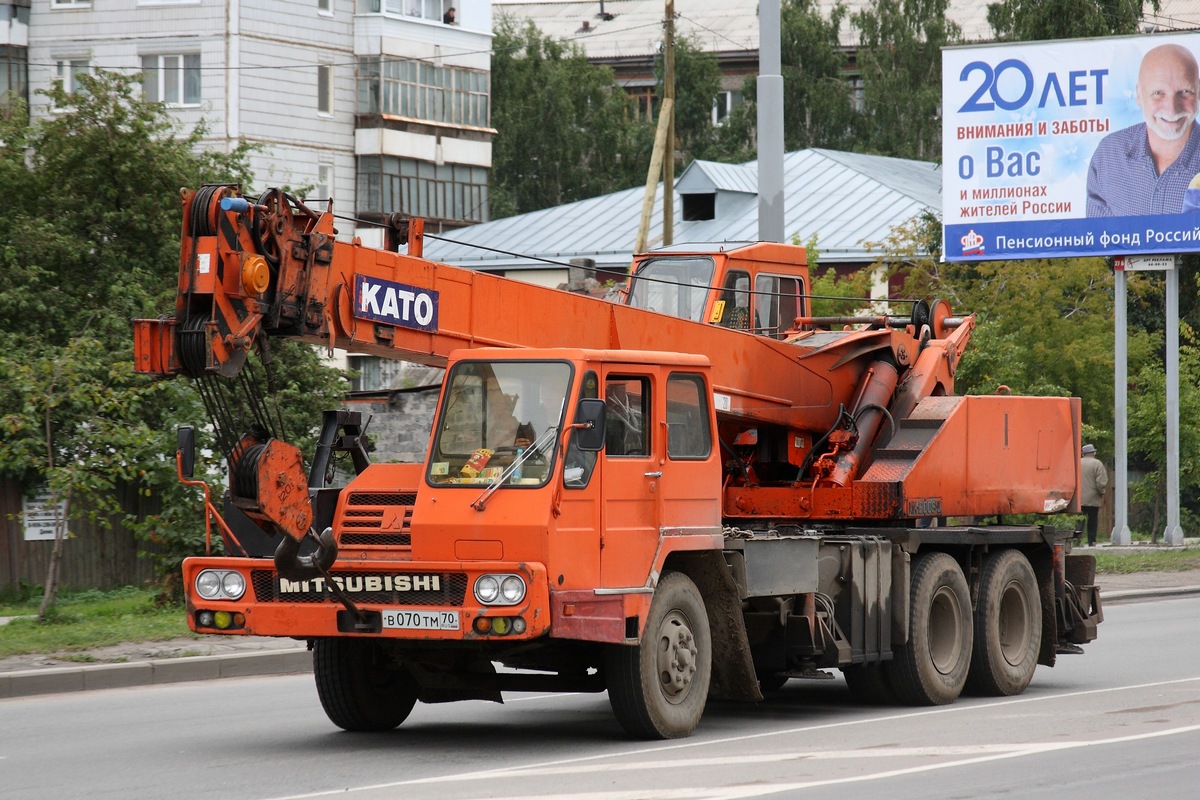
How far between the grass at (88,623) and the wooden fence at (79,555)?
1.00ft

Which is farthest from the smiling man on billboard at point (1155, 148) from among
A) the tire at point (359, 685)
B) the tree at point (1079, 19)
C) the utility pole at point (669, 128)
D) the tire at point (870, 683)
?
the tire at point (359, 685)

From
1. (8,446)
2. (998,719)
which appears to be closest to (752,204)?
(8,446)

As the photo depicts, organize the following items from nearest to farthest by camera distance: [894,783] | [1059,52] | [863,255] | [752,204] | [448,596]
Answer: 1. [894,783]
2. [448,596]
3. [1059,52]
4. [863,255]
5. [752,204]

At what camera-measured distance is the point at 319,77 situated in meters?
51.3

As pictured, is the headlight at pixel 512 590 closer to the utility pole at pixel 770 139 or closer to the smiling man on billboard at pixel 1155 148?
the utility pole at pixel 770 139

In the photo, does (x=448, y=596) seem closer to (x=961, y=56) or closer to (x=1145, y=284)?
(x=961, y=56)

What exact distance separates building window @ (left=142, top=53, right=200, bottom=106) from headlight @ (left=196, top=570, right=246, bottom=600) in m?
39.8

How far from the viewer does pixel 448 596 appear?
10.3m

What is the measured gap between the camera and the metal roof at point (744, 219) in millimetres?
52875

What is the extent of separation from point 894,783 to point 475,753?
2684mm

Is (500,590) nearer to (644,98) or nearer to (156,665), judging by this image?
(156,665)

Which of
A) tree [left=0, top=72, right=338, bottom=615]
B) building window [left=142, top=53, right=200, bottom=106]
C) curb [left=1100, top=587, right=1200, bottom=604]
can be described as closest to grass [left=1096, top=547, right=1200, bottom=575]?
curb [left=1100, top=587, right=1200, bottom=604]

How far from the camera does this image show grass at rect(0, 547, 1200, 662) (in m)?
15.9

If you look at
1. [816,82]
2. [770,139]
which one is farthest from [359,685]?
[816,82]
